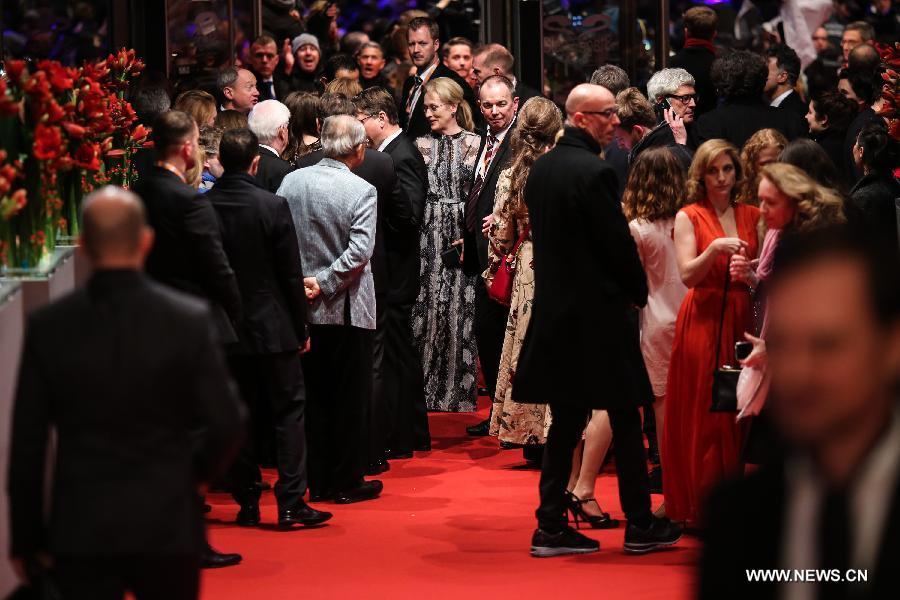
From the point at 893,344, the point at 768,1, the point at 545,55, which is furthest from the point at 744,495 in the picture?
the point at 768,1

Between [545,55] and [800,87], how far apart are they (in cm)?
215

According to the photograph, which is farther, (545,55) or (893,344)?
(545,55)

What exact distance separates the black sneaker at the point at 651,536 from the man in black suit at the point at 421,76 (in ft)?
11.6

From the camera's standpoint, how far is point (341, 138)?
6.37 m

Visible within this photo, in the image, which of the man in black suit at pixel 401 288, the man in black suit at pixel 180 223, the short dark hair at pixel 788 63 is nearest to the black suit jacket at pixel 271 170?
the man in black suit at pixel 401 288

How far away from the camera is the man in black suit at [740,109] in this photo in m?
7.99

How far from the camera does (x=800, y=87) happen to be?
38.0 feet

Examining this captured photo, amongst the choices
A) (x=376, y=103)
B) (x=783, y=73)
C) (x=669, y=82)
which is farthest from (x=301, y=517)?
(x=783, y=73)

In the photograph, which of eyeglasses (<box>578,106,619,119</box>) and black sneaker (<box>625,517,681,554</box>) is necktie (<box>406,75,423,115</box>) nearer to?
eyeglasses (<box>578,106,619,119</box>)

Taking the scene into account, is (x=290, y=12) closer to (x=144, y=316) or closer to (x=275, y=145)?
(x=275, y=145)

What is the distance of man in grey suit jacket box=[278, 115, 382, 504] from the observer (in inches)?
249

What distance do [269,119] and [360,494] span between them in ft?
5.96

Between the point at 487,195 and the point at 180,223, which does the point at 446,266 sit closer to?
the point at 487,195

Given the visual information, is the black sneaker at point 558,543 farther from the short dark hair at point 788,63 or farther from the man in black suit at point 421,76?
the short dark hair at point 788,63
